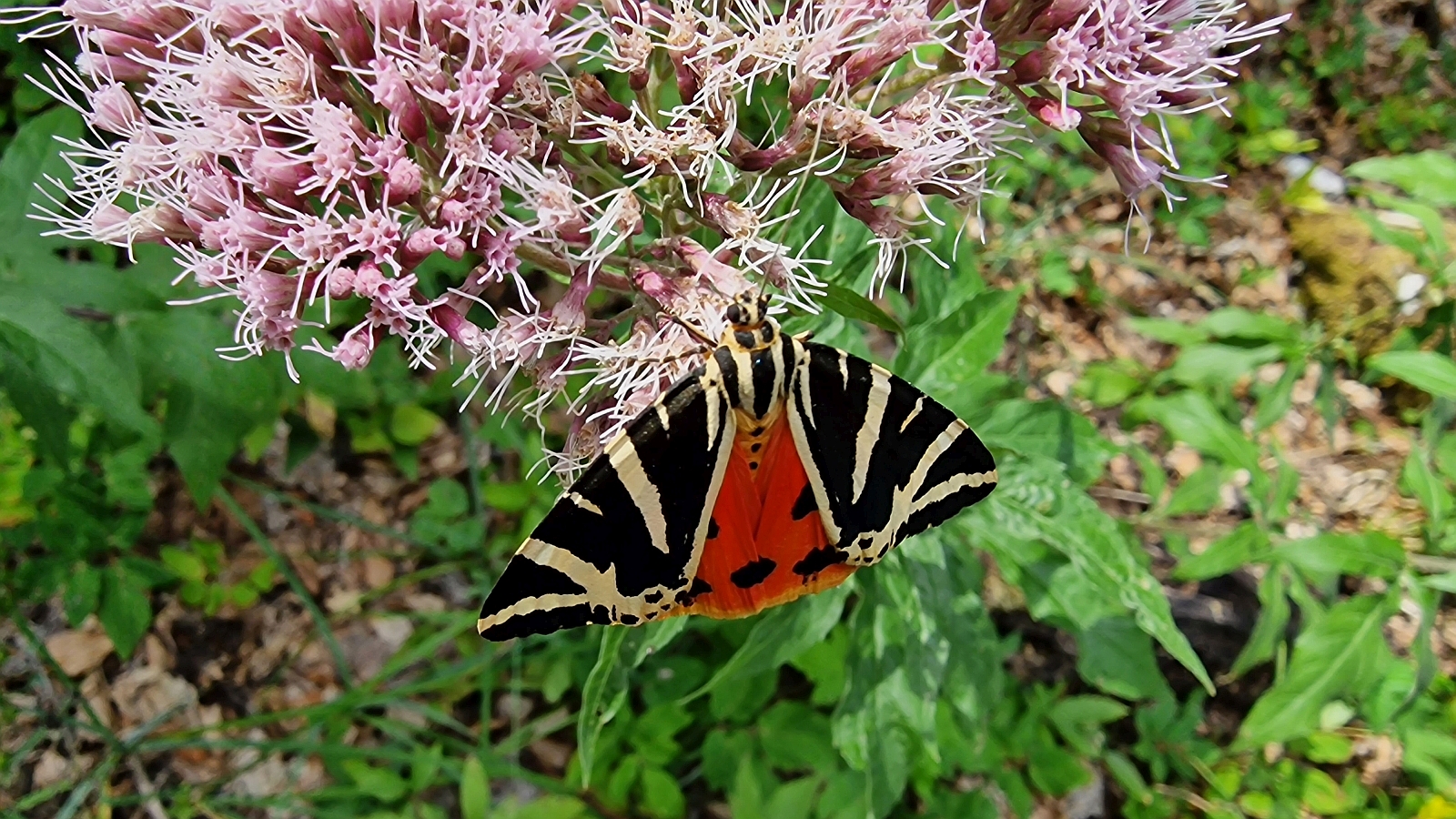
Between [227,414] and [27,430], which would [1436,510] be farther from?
[27,430]

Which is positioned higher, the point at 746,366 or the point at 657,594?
Result: the point at 746,366

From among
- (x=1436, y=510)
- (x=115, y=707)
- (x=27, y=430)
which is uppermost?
(x=1436, y=510)

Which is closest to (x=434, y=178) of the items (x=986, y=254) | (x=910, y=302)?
(x=910, y=302)

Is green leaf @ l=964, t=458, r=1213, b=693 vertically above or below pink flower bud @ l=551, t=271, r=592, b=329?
below

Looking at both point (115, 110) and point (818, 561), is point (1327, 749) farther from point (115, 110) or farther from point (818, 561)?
point (115, 110)

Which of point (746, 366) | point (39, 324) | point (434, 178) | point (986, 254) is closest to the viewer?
point (746, 366)

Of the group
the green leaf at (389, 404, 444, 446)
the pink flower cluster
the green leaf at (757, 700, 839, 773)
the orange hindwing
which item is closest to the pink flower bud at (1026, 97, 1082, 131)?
the pink flower cluster

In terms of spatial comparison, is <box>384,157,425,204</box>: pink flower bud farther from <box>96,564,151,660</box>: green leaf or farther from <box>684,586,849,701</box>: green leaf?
<box>96,564,151,660</box>: green leaf
